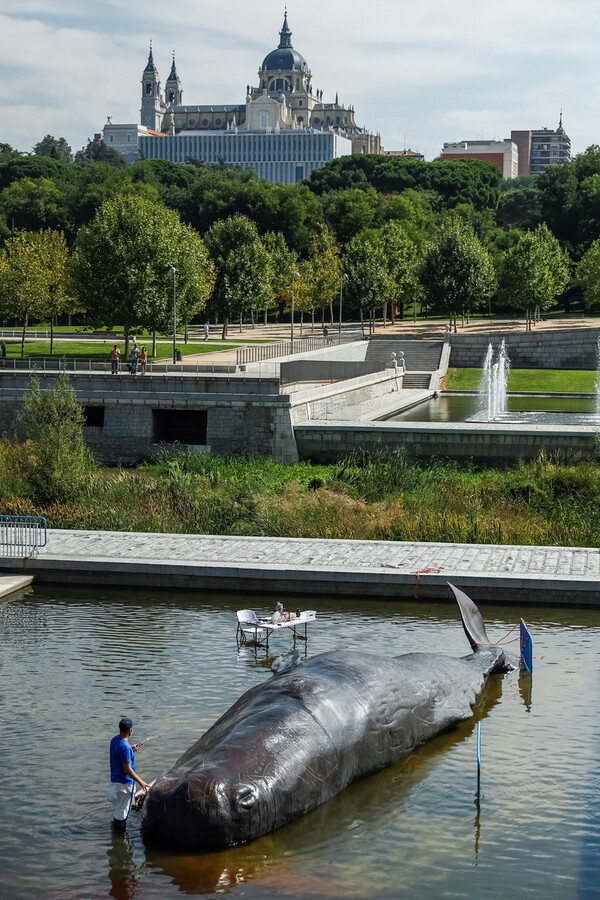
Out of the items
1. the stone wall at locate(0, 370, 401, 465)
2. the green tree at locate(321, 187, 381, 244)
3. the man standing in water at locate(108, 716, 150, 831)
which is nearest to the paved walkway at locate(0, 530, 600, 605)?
the man standing in water at locate(108, 716, 150, 831)

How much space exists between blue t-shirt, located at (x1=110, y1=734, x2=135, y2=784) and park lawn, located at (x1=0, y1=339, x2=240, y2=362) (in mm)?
41089

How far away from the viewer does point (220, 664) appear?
16.7 metres

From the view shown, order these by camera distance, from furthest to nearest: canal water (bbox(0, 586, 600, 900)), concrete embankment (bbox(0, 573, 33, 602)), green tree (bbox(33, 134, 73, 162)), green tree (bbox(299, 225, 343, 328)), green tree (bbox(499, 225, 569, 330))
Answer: green tree (bbox(33, 134, 73, 162))
green tree (bbox(299, 225, 343, 328))
green tree (bbox(499, 225, 569, 330))
concrete embankment (bbox(0, 573, 33, 602))
canal water (bbox(0, 586, 600, 900))

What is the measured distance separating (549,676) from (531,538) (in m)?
6.99

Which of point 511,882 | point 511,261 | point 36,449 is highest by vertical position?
point 511,261

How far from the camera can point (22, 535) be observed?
891 inches

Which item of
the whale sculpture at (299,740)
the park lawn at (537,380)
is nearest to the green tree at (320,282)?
the park lawn at (537,380)

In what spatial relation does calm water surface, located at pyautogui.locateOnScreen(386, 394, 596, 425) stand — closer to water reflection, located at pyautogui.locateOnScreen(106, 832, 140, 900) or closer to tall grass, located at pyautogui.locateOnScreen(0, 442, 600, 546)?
tall grass, located at pyautogui.locateOnScreen(0, 442, 600, 546)

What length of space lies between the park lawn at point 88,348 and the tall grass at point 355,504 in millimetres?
23932

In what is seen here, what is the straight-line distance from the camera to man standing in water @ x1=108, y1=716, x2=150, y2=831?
1157 centimetres

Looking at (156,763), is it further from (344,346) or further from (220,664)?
(344,346)

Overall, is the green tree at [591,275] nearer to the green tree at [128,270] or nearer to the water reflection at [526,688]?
the green tree at [128,270]

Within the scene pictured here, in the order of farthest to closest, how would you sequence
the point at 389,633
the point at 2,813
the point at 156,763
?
the point at 389,633
the point at 156,763
the point at 2,813

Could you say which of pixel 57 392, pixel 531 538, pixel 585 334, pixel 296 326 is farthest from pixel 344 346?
pixel 531 538
